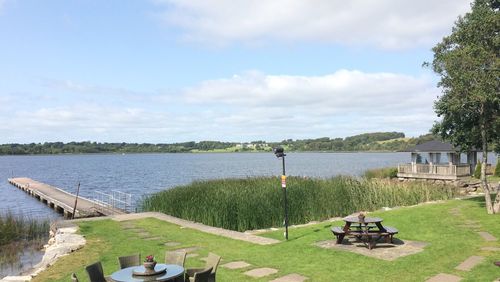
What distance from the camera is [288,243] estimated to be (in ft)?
34.5

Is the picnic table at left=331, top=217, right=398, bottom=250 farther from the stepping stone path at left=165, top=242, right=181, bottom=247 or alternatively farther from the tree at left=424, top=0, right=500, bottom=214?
the tree at left=424, top=0, right=500, bottom=214

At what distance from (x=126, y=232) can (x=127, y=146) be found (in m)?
189

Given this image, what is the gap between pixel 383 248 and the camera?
9562 millimetres

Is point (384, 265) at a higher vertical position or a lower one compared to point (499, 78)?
lower

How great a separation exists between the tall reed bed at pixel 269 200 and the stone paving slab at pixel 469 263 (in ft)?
25.4

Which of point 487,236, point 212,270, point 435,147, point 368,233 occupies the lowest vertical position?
point 487,236

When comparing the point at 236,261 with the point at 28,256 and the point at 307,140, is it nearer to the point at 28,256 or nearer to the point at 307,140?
the point at 28,256

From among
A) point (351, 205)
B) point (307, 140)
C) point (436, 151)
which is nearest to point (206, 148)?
point (307, 140)

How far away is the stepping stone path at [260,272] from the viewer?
25.4ft

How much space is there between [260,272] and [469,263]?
4.02m

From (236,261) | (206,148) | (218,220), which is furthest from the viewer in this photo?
(206,148)

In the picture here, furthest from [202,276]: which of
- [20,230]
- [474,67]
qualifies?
[20,230]

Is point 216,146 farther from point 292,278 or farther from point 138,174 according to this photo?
point 292,278

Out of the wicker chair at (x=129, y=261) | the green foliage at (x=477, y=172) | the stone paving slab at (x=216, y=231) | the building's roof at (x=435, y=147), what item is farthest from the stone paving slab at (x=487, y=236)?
the green foliage at (x=477, y=172)
